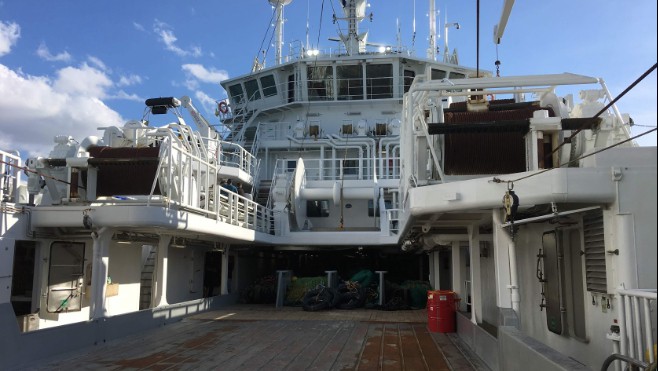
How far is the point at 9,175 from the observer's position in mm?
8906

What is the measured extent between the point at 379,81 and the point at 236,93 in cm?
725

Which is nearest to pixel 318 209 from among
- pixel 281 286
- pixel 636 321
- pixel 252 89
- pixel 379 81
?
pixel 281 286

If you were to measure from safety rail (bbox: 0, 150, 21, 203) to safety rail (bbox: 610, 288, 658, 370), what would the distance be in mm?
8985

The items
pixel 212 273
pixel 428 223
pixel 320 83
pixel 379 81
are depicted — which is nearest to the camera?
pixel 428 223

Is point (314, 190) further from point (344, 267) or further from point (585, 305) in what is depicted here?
point (585, 305)

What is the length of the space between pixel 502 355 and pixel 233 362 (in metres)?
3.89

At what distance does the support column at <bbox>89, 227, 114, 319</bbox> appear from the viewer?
340 inches

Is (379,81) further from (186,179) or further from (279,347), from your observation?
(279,347)

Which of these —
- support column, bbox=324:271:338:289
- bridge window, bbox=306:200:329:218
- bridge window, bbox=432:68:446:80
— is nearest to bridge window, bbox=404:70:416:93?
bridge window, bbox=432:68:446:80

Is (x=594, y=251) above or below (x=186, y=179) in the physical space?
below

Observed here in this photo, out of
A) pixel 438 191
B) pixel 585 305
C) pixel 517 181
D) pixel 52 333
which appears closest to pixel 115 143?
pixel 52 333

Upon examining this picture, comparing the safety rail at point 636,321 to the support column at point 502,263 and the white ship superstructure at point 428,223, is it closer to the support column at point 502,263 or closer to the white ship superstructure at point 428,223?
the white ship superstructure at point 428,223

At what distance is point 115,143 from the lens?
11000 millimetres

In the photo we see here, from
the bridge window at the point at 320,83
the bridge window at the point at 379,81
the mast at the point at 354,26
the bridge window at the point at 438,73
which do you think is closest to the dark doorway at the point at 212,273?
the bridge window at the point at 320,83
